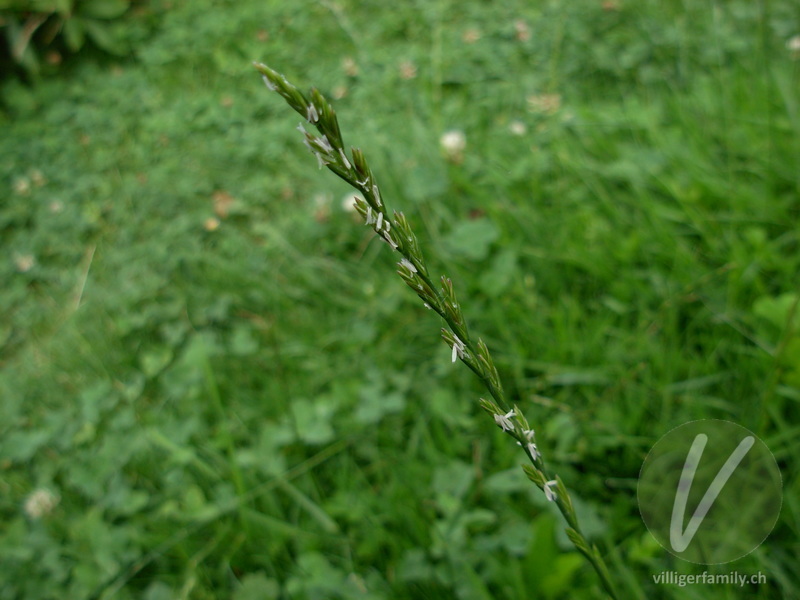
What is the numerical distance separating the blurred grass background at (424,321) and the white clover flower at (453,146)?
0.06m

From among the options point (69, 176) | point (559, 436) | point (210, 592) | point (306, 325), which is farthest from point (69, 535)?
point (69, 176)

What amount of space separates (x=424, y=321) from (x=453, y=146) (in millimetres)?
719

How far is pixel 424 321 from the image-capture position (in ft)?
5.96

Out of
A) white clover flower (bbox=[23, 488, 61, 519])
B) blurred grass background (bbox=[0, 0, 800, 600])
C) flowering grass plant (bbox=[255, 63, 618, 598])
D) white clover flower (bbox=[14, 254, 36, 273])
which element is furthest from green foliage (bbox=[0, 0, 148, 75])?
flowering grass plant (bbox=[255, 63, 618, 598])

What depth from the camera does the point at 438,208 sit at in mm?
2051

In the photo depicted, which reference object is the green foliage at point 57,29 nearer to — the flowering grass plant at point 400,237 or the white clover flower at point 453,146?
the white clover flower at point 453,146

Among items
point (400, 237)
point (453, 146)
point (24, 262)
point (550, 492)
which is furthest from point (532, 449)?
point (24, 262)

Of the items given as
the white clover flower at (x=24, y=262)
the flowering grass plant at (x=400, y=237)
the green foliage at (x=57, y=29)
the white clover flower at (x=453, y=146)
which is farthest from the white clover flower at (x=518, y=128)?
the green foliage at (x=57, y=29)

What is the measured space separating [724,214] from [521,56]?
1.32 m

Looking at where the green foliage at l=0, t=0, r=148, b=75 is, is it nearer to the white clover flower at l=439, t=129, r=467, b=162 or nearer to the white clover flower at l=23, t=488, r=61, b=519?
the white clover flower at l=439, t=129, r=467, b=162

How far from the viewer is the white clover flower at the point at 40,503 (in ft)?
5.89

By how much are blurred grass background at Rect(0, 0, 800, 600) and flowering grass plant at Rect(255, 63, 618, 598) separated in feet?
2.21

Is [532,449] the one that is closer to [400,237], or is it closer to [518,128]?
[400,237]

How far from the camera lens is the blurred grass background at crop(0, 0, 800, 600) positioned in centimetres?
137
